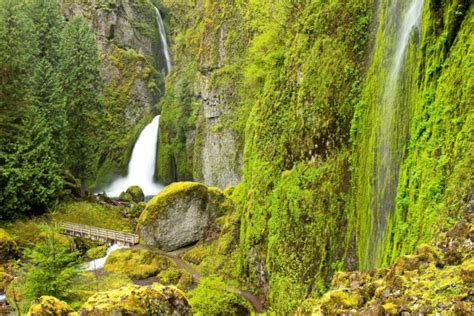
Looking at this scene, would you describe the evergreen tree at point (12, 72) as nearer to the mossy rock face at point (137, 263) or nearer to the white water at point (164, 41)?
the mossy rock face at point (137, 263)

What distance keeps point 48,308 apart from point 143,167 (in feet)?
105

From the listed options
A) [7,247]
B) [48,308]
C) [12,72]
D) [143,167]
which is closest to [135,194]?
[143,167]

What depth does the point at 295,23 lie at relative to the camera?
16.4m

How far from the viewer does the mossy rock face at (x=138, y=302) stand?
8188 mm

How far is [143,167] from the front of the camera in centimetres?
4016

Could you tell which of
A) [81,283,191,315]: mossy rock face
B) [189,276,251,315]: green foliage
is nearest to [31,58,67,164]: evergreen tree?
[189,276,251,315]: green foliage

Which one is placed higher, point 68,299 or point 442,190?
point 442,190

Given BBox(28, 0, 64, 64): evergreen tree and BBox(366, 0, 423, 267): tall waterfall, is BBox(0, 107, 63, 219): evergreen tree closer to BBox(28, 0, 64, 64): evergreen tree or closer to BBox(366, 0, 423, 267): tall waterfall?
BBox(28, 0, 64, 64): evergreen tree

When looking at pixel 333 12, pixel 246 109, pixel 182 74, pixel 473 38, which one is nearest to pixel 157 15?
pixel 182 74

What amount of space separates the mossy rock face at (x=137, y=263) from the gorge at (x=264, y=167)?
9 cm

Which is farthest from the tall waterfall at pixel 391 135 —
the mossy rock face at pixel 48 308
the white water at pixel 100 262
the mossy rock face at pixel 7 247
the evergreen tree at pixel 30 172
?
the evergreen tree at pixel 30 172

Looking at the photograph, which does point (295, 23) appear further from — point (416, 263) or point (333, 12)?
point (416, 263)

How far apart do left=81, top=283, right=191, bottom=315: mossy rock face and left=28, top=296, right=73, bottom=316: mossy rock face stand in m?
0.68

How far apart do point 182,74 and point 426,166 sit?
35.6 metres
